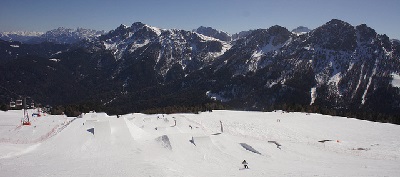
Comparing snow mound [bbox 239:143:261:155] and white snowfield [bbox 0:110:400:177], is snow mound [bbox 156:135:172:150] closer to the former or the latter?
white snowfield [bbox 0:110:400:177]

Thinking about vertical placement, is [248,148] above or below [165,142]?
below

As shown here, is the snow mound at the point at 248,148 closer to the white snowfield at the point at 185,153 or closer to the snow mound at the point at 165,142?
the white snowfield at the point at 185,153

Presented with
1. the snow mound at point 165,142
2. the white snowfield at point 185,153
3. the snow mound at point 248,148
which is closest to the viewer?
the white snowfield at point 185,153

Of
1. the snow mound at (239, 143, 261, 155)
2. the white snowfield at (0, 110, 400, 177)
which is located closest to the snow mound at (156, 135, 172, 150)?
the white snowfield at (0, 110, 400, 177)

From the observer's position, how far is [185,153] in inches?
1987

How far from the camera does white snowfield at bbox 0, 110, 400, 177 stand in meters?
39.8

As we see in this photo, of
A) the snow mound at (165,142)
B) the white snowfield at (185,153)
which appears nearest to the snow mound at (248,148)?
the white snowfield at (185,153)

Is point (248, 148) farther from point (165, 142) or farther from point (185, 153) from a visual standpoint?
point (165, 142)

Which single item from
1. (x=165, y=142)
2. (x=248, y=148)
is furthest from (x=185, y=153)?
(x=248, y=148)

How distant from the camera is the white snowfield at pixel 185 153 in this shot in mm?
39844

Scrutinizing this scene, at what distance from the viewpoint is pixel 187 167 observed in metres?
42.4

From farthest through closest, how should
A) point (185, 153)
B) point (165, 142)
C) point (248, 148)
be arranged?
point (248, 148), point (165, 142), point (185, 153)

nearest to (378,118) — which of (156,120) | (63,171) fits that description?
(156,120)

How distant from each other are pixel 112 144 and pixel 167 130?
2465 centimetres
